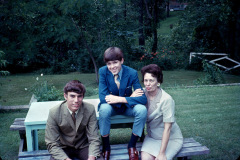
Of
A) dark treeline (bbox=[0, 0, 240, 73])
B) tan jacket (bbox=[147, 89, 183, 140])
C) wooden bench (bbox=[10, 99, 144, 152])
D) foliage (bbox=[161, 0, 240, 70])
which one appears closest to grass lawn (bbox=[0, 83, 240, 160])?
wooden bench (bbox=[10, 99, 144, 152])

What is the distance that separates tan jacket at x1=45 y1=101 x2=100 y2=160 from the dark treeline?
5.76 meters

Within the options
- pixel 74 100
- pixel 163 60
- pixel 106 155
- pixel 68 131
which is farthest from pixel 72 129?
pixel 163 60

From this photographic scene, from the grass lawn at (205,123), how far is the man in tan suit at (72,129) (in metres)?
1.50

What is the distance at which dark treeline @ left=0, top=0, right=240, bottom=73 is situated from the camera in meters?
8.26

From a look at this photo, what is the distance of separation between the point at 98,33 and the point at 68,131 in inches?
433

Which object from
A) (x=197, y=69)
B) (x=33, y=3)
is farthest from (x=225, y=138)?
(x=197, y=69)

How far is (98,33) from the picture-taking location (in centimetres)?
1349

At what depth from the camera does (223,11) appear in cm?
1114

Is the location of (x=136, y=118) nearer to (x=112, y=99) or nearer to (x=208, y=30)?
(x=112, y=99)

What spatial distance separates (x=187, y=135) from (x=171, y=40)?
13.5m

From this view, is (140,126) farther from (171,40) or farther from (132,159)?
(171,40)

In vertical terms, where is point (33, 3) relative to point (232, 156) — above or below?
above

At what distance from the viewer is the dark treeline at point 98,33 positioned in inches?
325

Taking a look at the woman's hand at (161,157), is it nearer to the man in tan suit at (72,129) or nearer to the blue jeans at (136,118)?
the blue jeans at (136,118)
